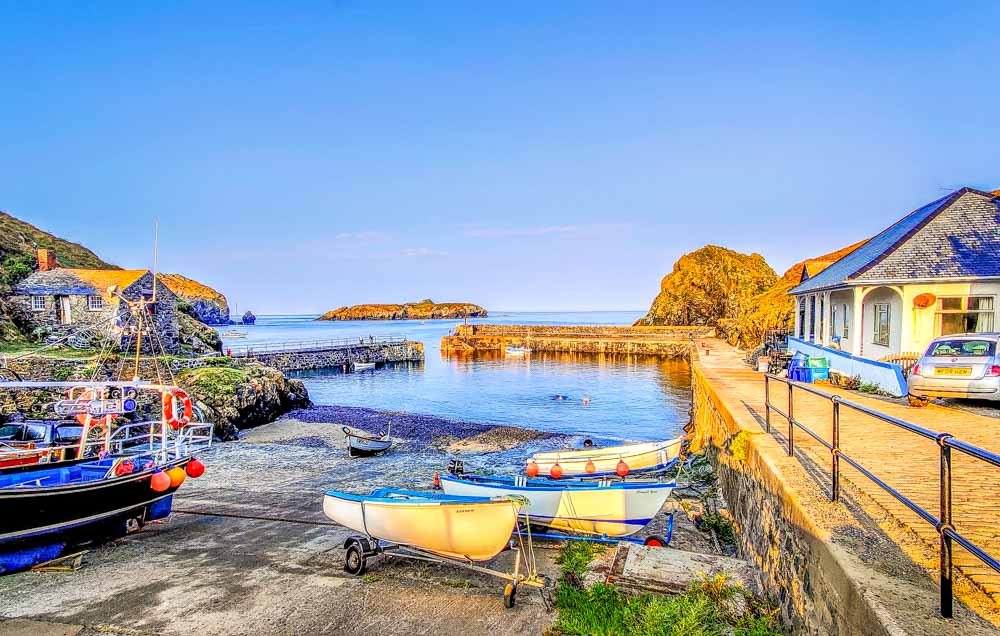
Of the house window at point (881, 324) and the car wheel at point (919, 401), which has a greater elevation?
the house window at point (881, 324)

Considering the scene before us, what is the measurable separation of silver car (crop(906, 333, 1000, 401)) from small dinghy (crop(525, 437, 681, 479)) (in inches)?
218

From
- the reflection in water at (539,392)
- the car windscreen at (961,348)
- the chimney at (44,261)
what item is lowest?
the reflection in water at (539,392)

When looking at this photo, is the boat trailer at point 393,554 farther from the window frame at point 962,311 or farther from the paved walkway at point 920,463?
the window frame at point 962,311

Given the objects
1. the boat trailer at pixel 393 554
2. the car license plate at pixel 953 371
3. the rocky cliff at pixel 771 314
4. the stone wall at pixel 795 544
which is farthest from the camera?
the rocky cliff at pixel 771 314

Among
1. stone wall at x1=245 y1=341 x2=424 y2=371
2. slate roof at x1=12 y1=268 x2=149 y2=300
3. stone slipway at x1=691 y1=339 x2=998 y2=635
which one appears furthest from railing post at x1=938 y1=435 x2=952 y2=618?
stone wall at x1=245 y1=341 x2=424 y2=371

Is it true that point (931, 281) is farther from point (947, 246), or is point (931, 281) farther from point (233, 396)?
point (233, 396)

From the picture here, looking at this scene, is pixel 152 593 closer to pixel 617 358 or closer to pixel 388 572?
pixel 388 572

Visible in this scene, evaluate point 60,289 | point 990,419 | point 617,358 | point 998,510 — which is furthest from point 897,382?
point 617,358

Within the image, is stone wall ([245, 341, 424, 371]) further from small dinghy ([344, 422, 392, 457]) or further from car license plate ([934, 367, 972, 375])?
car license plate ([934, 367, 972, 375])

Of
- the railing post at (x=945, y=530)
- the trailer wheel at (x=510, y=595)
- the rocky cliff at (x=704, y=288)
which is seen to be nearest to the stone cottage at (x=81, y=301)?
the trailer wheel at (x=510, y=595)

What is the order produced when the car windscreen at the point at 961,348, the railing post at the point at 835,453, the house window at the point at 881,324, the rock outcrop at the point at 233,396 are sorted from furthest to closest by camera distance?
the rock outcrop at the point at 233,396
the house window at the point at 881,324
the car windscreen at the point at 961,348
the railing post at the point at 835,453

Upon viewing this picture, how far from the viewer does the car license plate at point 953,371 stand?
11.2 meters

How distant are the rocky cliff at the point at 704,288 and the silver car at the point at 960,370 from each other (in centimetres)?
8145

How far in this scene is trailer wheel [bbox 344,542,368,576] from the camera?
752cm
